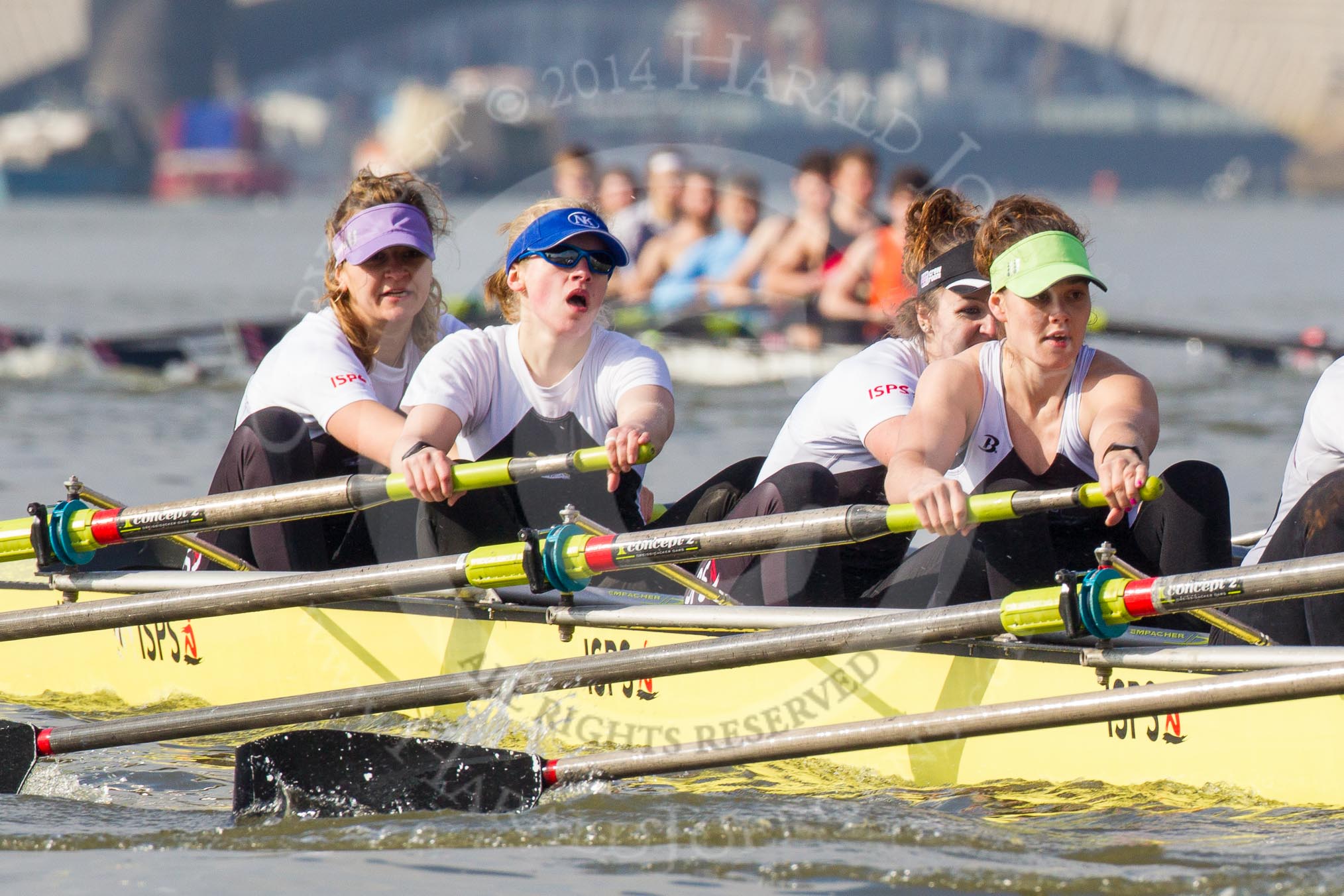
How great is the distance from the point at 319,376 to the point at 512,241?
0.68 metres

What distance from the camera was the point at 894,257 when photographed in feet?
34.0

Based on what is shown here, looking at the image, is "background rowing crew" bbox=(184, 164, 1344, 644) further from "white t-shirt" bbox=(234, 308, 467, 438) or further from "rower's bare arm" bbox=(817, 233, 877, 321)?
"rower's bare arm" bbox=(817, 233, 877, 321)

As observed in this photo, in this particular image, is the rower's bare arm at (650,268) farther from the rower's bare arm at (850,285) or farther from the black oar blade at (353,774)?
the black oar blade at (353,774)

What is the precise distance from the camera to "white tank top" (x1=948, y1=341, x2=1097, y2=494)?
13.5ft

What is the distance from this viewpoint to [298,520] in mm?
5027

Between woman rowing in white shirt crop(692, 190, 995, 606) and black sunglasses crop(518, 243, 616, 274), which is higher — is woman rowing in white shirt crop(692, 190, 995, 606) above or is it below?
below

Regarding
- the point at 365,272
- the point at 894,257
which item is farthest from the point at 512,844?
the point at 894,257

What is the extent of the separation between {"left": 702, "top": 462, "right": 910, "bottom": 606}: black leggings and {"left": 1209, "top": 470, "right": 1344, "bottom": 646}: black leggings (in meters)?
0.93

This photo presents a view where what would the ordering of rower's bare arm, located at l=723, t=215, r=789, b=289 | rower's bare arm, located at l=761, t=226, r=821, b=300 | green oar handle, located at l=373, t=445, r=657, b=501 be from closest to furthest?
green oar handle, located at l=373, t=445, r=657, b=501, rower's bare arm, located at l=761, t=226, r=821, b=300, rower's bare arm, located at l=723, t=215, r=789, b=289

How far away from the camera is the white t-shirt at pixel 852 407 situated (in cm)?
437

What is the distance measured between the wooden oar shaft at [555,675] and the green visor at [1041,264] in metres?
0.72

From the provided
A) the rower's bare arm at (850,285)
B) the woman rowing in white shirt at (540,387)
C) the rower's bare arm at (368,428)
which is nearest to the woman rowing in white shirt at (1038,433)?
the woman rowing in white shirt at (540,387)

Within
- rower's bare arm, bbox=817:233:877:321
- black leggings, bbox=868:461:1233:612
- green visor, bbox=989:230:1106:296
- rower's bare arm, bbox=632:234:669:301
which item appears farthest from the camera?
rower's bare arm, bbox=632:234:669:301

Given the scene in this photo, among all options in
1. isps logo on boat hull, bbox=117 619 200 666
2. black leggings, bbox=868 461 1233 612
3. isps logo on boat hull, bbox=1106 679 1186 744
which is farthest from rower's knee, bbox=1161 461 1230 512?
isps logo on boat hull, bbox=117 619 200 666
